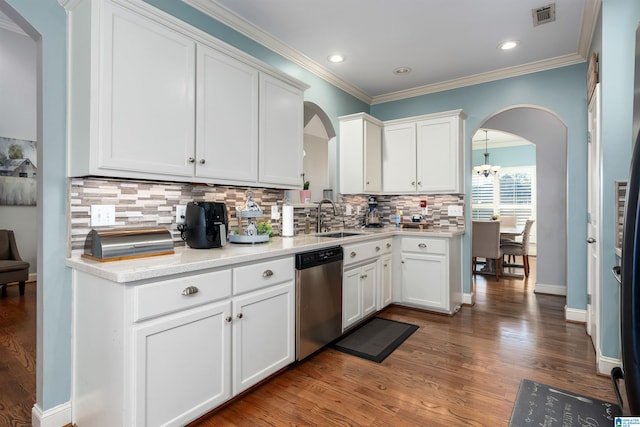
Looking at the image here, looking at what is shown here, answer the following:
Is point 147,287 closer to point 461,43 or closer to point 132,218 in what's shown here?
point 132,218

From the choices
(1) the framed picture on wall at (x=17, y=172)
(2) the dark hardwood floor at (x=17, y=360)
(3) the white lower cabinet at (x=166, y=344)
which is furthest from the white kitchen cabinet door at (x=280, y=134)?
(1) the framed picture on wall at (x=17, y=172)

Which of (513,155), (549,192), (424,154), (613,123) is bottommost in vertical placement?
(549,192)

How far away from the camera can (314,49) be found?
3.36 meters

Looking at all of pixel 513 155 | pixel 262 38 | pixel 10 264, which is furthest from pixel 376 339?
pixel 513 155

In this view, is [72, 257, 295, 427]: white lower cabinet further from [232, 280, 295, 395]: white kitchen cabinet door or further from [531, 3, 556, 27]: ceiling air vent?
[531, 3, 556, 27]: ceiling air vent

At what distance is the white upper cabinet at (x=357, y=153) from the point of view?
4.07 meters

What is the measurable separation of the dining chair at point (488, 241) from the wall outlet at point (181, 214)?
14.6 feet

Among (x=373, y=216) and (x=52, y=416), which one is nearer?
(x=52, y=416)

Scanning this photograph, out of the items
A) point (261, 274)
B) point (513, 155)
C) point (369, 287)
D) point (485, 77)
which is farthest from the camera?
point (513, 155)

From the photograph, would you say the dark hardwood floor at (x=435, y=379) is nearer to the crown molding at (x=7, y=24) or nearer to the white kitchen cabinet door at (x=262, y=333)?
the white kitchen cabinet door at (x=262, y=333)

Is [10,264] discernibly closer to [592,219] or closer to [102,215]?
[102,215]

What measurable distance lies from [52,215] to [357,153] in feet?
9.93

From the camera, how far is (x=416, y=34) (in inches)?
122

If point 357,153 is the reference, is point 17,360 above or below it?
below
